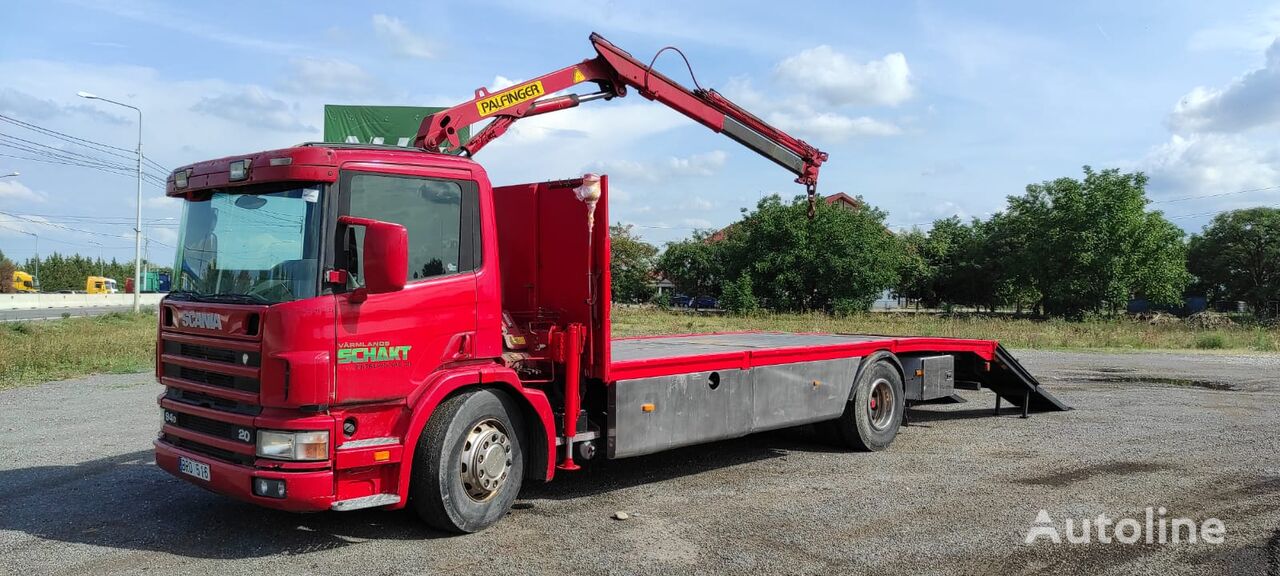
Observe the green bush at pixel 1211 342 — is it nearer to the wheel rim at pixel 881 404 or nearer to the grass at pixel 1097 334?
the grass at pixel 1097 334

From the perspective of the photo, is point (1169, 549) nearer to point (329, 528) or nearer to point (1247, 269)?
point (329, 528)

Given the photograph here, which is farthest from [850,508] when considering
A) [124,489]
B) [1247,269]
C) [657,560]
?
[1247,269]

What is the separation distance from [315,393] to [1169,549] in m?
5.35

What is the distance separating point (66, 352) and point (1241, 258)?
7344 centimetres

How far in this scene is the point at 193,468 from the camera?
216 inches

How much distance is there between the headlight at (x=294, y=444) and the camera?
4984mm

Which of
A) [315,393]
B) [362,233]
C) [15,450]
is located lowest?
[15,450]

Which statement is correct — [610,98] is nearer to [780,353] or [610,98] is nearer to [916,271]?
[780,353]

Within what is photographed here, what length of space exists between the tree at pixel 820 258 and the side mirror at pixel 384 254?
4374cm

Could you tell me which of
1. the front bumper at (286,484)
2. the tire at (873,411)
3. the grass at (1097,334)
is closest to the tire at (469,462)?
the front bumper at (286,484)

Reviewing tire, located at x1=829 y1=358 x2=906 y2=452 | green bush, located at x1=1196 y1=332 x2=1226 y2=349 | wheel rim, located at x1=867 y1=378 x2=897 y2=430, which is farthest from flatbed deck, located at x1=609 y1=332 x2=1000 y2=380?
green bush, located at x1=1196 y1=332 x2=1226 y2=349

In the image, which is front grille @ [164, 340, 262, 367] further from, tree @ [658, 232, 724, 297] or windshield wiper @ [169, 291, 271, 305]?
tree @ [658, 232, 724, 297]

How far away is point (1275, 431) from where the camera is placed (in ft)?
33.1

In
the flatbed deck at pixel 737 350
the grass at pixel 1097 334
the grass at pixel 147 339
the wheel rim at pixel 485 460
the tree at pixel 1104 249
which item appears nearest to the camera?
the wheel rim at pixel 485 460
